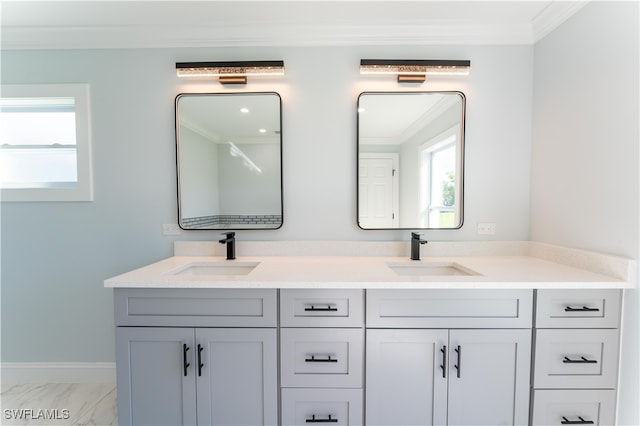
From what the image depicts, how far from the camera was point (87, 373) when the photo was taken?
196 centimetres

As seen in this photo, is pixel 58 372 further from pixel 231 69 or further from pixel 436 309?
pixel 436 309

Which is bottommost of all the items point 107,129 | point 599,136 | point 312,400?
point 312,400

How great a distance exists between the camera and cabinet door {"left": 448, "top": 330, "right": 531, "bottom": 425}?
1293 mm

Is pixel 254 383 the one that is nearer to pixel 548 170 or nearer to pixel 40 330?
pixel 40 330

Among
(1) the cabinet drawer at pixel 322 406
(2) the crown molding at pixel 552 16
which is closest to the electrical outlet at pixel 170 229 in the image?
(1) the cabinet drawer at pixel 322 406

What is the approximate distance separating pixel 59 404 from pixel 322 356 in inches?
75.4

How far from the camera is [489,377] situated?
1.31 metres

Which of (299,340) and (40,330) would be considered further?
(40,330)

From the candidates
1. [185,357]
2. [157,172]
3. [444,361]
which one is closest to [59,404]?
[185,357]

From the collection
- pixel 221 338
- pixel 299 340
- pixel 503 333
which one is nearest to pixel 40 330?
pixel 221 338

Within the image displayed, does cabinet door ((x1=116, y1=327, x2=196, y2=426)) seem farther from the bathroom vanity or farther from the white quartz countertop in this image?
the white quartz countertop

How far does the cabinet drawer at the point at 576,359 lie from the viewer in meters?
1.28

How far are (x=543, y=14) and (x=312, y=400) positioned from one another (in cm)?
266

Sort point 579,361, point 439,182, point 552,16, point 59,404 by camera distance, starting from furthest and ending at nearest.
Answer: point 439,182, point 59,404, point 552,16, point 579,361
